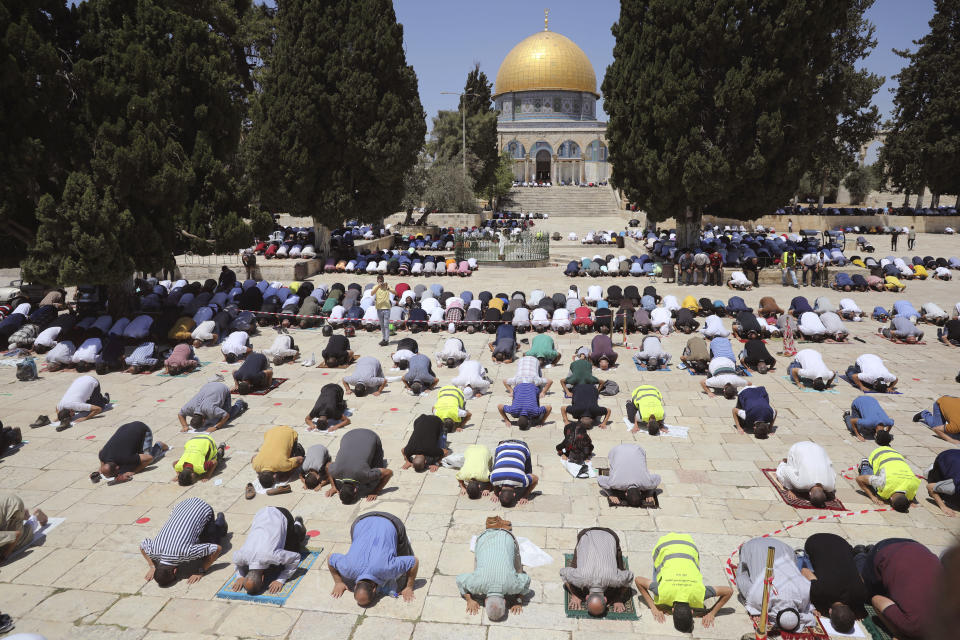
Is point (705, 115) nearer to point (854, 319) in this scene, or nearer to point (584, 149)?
point (854, 319)

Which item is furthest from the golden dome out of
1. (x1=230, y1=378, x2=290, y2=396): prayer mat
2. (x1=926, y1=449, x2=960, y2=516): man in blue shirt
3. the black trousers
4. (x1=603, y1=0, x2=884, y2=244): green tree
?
the black trousers

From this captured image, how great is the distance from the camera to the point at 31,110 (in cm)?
1427

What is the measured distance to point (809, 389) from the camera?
12.4 metres

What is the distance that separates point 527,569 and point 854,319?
15334 millimetres

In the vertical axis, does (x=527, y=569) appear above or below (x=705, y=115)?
below

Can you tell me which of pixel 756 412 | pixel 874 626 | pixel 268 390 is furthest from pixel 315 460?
pixel 756 412

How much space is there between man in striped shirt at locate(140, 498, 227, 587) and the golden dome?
240 ft

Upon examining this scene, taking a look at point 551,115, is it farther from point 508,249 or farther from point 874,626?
point 874,626

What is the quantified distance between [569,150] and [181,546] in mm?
72180

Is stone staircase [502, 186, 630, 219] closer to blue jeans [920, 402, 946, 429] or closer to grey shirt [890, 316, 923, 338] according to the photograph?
grey shirt [890, 316, 923, 338]

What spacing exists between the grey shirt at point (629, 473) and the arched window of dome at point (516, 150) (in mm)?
68157

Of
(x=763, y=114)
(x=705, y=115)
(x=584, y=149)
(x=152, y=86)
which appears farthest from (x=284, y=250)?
(x=584, y=149)

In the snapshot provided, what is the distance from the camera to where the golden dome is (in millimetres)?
73188

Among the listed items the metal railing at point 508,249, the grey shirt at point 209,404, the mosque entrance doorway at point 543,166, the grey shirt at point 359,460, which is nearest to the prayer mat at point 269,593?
the grey shirt at point 359,460
